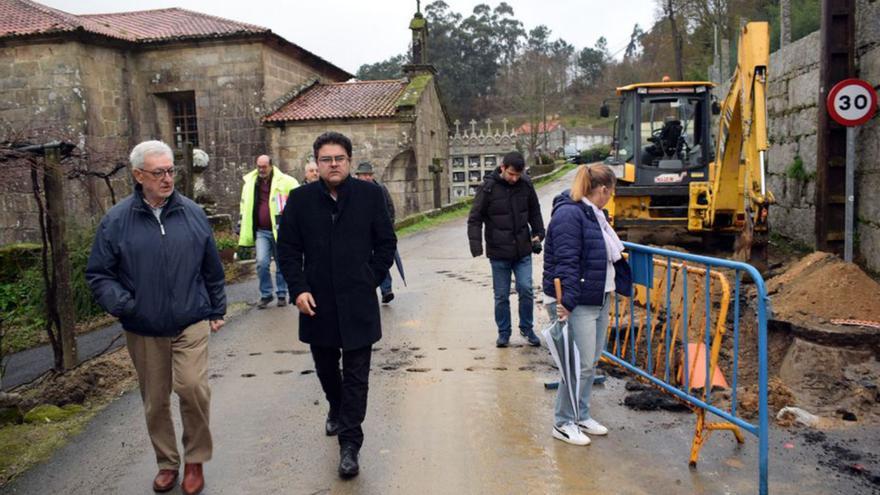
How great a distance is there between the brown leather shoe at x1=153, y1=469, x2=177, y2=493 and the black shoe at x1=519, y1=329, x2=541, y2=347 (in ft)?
12.8

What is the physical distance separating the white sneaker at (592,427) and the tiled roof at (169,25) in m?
21.6

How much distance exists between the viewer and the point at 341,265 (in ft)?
13.8

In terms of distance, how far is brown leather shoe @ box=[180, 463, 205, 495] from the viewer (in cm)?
397

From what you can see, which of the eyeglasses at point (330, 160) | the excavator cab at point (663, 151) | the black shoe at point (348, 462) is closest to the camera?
the black shoe at point (348, 462)

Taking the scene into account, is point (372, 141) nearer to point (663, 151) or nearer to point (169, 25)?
point (169, 25)

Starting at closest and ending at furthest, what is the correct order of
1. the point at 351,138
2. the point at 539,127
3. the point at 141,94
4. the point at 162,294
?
the point at 162,294 → the point at 351,138 → the point at 141,94 → the point at 539,127

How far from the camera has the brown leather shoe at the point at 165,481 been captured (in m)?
4.03

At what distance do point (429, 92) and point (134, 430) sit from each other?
23300mm

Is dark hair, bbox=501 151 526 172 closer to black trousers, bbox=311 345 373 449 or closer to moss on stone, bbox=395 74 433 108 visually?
black trousers, bbox=311 345 373 449

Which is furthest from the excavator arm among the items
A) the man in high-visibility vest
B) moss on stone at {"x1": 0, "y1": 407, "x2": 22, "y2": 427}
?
moss on stone at {"x1": 0, "y1": 407, "x2": 22, "y2": 427}

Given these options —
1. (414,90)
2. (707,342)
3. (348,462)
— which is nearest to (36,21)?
(414,90)

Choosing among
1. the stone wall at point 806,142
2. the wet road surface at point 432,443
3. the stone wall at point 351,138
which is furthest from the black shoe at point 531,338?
the stone wall at point 351,138

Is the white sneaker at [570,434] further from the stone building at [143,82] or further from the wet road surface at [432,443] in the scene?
the stone building at [143,82]

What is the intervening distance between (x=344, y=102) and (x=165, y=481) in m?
22.4
